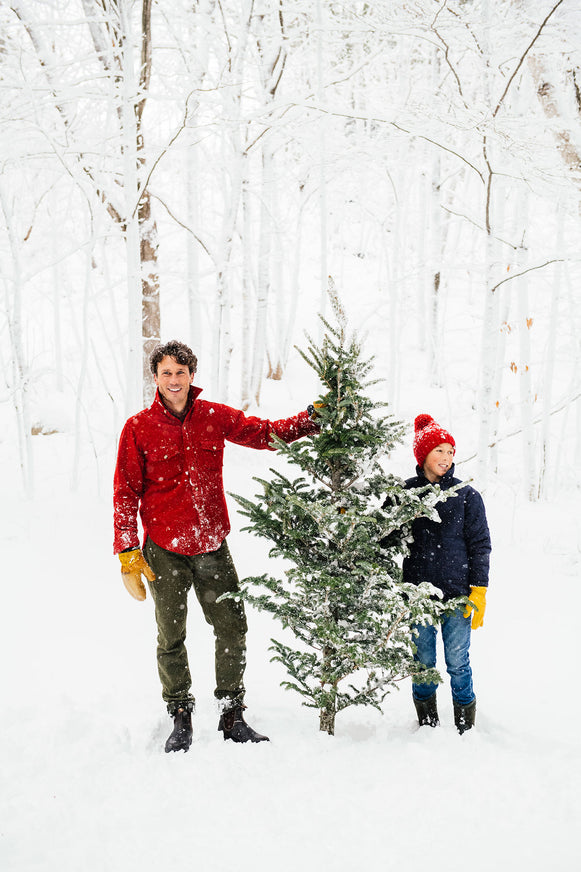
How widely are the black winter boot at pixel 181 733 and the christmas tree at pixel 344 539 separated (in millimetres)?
682

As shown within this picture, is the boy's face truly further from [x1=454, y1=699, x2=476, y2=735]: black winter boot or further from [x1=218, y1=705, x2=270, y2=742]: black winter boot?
[x1=218, y1=705, x2=270, y2=742]: black winter boot

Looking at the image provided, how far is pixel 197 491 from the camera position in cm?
284

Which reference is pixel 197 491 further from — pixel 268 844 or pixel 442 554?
pixel 268 844

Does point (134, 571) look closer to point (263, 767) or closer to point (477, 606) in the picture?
point (263, 767)

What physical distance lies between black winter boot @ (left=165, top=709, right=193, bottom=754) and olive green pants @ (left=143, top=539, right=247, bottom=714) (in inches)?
1.7

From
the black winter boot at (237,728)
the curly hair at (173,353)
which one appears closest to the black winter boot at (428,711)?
the black winter boot at (237,728)

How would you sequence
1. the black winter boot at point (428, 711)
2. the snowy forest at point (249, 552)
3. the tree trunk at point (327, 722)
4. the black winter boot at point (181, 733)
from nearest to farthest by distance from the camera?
1. the snowy forest at point (249, 552)
2. the black winter boot at point (181, 733)
3. the tree trunk at point (327, 722)
4. the black winter boot at point (428, 711)

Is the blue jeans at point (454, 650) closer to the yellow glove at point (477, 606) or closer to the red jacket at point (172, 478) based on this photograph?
the yellow glove at point (477, 606)

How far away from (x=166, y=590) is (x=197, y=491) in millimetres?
568

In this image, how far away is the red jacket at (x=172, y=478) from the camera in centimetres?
280

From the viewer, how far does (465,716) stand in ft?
9.49

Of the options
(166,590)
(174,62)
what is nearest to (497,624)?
(166,590)

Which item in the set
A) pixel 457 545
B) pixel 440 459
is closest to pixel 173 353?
pixel 440 459

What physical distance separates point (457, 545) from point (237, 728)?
1.59 meters
